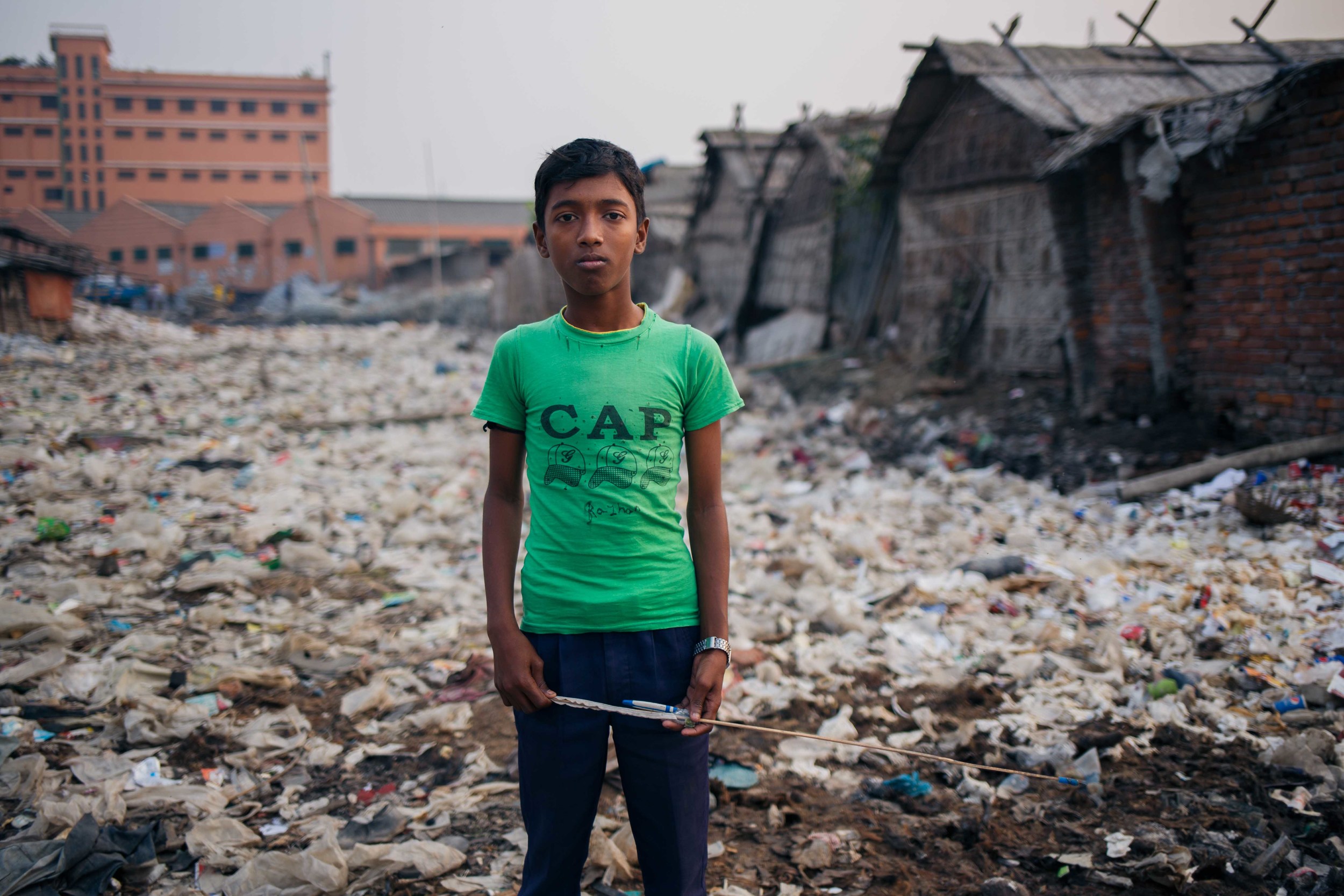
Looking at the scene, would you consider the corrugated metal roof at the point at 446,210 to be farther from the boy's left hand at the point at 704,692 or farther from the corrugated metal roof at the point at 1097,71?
the boy's left hand at the point at 704,692

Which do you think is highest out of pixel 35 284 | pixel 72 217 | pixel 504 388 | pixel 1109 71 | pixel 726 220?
pixel 72 217

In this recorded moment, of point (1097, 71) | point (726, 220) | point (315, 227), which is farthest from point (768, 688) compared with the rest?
point (315, 227)

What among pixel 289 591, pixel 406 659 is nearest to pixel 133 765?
pixel 406 659

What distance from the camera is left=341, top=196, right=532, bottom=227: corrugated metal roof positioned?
3538 centimetres

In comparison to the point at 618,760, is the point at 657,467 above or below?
above

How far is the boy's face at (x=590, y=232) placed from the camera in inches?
56.3

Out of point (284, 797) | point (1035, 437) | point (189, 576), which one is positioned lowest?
point (284, 797)

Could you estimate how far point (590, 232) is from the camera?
1425 millimetres

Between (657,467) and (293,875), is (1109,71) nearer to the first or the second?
(657,467)

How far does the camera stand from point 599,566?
4.77 feet

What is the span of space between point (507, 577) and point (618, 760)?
371 millimetres

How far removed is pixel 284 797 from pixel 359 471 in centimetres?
471

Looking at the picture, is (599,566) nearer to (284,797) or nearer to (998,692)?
(284,797)

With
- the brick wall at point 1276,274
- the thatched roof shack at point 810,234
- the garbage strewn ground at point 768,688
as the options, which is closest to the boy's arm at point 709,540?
the garbage strewn ground at point 768,688
